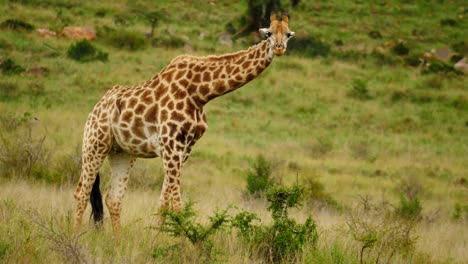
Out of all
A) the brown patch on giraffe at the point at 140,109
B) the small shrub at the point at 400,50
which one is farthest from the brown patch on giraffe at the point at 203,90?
the small shrub at the point at 400,50

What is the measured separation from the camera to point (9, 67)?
22.4 m

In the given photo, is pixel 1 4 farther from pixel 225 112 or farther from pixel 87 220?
pixel 87 220

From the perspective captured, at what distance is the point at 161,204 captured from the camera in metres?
6.46

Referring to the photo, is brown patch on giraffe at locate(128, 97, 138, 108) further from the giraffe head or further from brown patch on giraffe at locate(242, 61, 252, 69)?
the giraffe head

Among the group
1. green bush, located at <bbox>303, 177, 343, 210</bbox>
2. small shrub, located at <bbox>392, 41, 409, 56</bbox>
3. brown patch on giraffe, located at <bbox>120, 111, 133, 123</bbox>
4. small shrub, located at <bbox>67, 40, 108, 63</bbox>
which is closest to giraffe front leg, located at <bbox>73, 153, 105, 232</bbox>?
brown patch on giraffe, located at <bbox>120, 111, 133, 123</bbox>

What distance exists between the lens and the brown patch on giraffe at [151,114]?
21.6 ft

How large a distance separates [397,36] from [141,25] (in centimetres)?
1553

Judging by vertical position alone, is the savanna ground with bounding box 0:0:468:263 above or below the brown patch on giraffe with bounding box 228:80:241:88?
below

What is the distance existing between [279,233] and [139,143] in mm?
1620

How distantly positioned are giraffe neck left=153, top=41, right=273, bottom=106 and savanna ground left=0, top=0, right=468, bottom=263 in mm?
1137

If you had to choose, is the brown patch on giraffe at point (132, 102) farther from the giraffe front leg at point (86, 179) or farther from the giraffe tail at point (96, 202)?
the giraffe tail at point (96, 202)

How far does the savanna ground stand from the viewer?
6.60 metres

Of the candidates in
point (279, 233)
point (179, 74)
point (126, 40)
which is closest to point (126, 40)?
point (126, 40)

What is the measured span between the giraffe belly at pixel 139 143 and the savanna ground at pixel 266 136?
0.77 m
